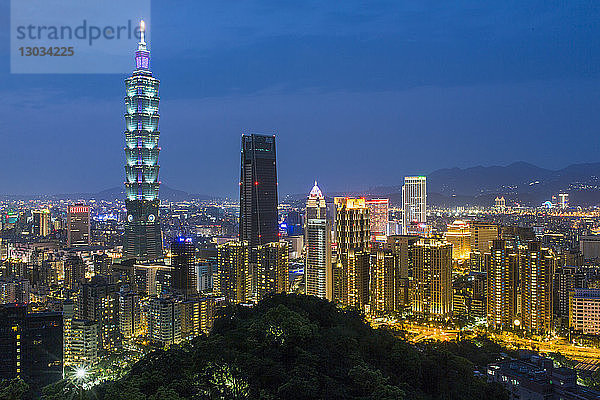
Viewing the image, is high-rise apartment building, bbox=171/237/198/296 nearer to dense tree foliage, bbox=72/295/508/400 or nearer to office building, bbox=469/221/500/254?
office building, bbox=469/221/500/254

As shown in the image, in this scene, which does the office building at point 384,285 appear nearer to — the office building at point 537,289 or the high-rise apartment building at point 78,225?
the office building at point 537,289

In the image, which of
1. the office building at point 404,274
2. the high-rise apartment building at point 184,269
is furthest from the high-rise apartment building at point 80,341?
the office building at point 404,274

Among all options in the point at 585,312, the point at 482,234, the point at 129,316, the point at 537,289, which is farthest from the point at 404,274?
the point at 129,316

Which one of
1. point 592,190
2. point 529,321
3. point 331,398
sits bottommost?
point 529,321

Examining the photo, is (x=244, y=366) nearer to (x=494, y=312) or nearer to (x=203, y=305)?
(x=203, y=305)

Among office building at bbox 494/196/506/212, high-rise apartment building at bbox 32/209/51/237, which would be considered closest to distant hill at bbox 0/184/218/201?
high-rise apartment building at bbox 32/209/51/237

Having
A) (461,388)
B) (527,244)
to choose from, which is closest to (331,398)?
(461,388)
